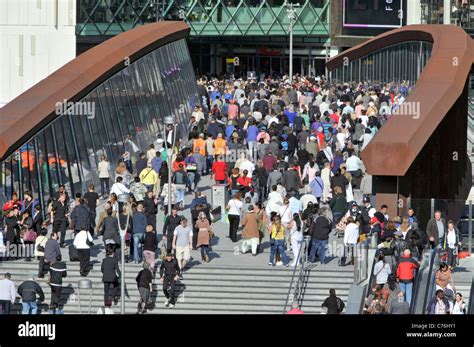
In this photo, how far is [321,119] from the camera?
142ft

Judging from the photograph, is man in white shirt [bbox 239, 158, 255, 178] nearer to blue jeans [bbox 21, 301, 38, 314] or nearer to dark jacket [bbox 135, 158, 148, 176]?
dark jacket [bbox 135, 158, 148, 176]

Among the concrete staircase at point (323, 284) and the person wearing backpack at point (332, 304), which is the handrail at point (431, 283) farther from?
the concrete staircase at point (323, 284)

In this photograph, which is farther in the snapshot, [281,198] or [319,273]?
[281,198]

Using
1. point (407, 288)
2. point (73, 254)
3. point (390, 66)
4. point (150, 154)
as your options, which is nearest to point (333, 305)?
point (407, 288)

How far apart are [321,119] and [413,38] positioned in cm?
1436

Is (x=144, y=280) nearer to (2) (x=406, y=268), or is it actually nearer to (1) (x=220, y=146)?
(2) (x=406, y=268)

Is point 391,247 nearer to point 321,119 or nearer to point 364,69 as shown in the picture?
point 321,119

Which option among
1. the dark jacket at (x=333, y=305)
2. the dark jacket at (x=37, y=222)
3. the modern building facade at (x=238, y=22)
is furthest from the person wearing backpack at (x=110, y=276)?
the modern building facade at (x=238, y=22)

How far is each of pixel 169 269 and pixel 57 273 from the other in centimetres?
179

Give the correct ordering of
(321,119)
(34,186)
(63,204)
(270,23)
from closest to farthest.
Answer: (63,204), (34,186), (321,119), (270,23)

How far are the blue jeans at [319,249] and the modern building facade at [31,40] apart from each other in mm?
38558

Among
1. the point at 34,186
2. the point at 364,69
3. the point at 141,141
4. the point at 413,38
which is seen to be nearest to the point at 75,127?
the point at 34,186

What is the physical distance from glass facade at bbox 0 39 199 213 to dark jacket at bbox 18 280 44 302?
5.91 m

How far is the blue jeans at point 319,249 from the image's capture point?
2720 centimetres
